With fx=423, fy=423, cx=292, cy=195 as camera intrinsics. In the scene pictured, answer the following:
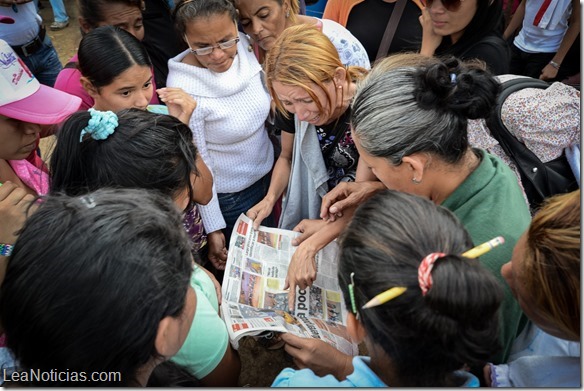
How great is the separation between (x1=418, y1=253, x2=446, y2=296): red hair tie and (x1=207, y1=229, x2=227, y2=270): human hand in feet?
4.98

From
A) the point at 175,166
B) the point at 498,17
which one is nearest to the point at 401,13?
the point at 498,17

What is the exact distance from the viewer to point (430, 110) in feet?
4.38

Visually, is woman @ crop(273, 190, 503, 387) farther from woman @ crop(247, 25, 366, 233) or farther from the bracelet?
the bracelet

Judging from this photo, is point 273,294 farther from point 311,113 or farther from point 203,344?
point 311,113

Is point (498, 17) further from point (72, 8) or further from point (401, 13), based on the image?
point (72, 8)

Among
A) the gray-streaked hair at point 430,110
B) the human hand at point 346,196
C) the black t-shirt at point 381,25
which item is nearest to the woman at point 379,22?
the black t-shirt at point 381,25

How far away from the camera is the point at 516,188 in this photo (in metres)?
1.35

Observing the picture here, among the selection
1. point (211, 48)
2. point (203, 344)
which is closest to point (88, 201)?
point (203, 344)

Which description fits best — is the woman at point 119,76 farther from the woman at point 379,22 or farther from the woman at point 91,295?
the woman at point 379,22

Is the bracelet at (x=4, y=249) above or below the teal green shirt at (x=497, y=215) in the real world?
below

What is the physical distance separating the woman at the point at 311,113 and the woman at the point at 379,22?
0.78 meters

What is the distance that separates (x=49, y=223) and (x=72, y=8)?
22.4 ft

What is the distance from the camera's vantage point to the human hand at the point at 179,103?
75.2 inches

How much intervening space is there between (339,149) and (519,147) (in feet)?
2.42
